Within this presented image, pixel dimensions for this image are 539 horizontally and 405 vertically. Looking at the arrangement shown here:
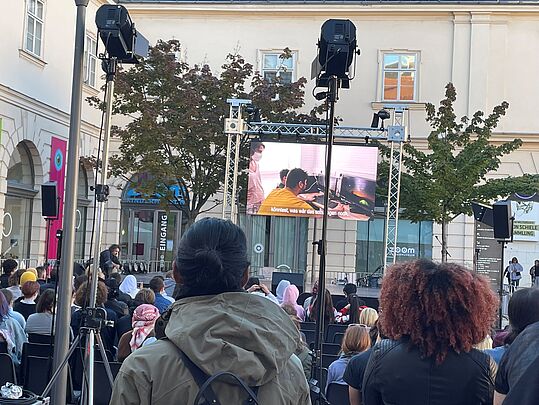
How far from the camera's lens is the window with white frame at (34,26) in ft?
59.0

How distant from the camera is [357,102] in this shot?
2358 centimetres

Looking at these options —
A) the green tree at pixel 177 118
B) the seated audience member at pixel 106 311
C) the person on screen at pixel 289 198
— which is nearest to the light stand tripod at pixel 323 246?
the seated audience member at pixel 106 311

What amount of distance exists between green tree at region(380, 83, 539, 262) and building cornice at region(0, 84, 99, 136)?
9783mm

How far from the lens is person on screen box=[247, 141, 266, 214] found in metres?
15.9

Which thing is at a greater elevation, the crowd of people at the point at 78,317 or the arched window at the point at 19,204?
the arched window at the point at 19,204

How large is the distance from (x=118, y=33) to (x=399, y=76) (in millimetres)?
19288

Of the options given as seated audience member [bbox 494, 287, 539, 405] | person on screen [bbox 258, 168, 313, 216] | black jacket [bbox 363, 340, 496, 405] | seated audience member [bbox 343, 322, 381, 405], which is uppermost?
person on screen [bbox 258, 168, 313, 216]

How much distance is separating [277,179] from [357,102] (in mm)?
8499

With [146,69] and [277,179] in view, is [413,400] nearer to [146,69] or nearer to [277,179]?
[277,179]

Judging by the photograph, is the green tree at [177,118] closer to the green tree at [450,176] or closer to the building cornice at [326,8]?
the green tree at [450,176]

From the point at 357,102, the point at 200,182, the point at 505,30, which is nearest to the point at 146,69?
the point at 200,182

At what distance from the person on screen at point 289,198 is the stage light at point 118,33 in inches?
423

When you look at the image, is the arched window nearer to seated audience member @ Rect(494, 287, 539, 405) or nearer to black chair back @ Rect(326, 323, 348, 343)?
black chair back @ Rect(326, 323, 348, 343)

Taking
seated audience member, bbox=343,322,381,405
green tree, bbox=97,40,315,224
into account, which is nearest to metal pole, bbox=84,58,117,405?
seated audience member, bbox=343,322,381,405
